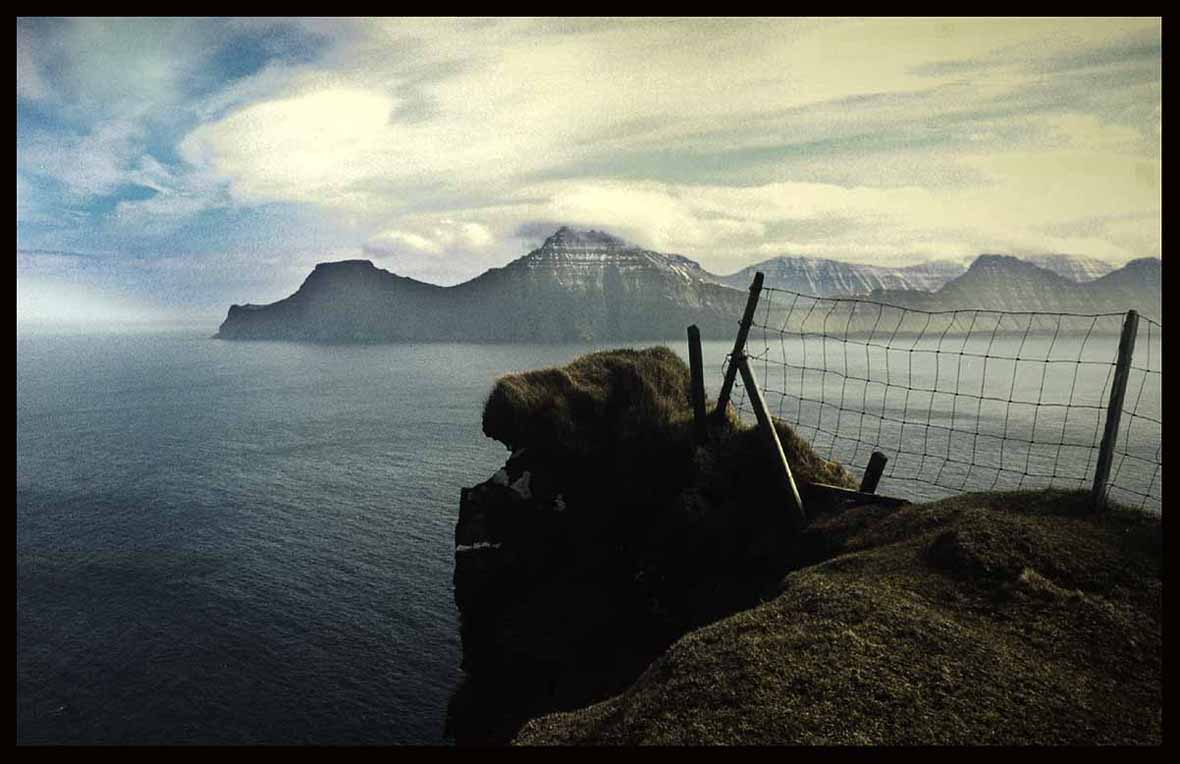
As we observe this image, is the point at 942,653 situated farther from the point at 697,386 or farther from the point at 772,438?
the point at 697,386

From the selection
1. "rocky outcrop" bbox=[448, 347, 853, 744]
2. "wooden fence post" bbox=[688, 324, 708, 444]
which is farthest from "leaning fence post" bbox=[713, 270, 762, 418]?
"rocky outcrop" bbox=[448, 347, 853, 744]

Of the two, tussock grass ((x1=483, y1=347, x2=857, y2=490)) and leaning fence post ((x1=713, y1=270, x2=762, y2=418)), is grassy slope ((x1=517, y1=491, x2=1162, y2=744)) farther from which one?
tussock grass ((x1=483, y1=347, x2=857, y2=490))

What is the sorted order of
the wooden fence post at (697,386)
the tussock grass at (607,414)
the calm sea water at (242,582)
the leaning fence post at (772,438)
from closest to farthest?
the leaning fence post at (772,438)
the wooden fence post at (697,386)
the tussock grass at (607,414)
the calm sea water at (242,582)

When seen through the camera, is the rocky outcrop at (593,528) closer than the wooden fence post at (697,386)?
Yes

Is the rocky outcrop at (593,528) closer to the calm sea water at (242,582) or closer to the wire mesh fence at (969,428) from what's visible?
the wire mesh fence at (969,428)

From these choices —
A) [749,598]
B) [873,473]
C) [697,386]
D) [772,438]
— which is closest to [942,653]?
[749,598]

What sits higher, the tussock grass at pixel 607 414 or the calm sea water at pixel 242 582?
the tussock grass at pixel 607 414

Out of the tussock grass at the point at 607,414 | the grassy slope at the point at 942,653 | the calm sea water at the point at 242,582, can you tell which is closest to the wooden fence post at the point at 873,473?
the grassy slope at the point at 942,653

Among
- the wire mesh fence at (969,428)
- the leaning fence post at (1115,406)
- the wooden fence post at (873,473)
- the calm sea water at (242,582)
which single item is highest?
the leaning fence post at (1115,406)
